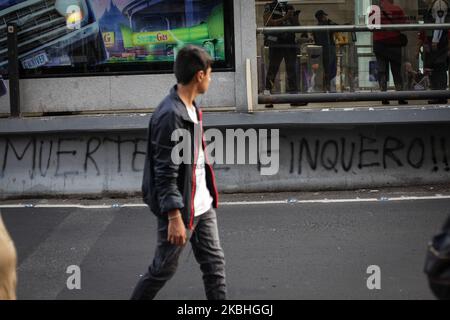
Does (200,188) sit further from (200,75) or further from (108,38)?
(108,38)

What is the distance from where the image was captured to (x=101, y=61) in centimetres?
1091

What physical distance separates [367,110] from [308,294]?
439cm

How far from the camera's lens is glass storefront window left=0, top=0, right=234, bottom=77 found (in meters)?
10.9

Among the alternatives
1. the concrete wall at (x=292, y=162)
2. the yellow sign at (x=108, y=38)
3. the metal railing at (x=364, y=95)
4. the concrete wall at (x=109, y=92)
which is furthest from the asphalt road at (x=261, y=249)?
the yellow sign at (x=108, y=38)

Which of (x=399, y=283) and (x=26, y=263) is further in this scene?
(x=26, y=263)

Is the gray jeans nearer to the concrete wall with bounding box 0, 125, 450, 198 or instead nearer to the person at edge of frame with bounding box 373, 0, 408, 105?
the concrete wall with bounding box 0, 125, 450, 198

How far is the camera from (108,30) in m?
10.9

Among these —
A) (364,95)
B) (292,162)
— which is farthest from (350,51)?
(292,162)

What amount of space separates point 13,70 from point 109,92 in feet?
4.45

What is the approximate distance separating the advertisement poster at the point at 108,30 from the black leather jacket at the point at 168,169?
6.05 metres

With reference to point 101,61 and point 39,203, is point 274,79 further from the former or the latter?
point 39,203

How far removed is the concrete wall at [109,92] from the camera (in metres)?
10.8

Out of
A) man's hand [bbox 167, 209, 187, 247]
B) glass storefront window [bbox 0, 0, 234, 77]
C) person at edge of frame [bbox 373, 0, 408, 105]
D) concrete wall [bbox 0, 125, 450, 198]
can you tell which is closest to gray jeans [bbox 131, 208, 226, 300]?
man's hand [bbox 167, 209, 187, 247]
